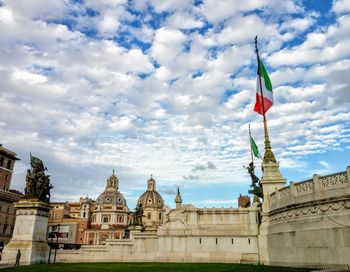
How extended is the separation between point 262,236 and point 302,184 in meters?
7.91

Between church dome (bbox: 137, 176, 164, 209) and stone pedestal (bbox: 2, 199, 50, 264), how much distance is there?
126939 mm

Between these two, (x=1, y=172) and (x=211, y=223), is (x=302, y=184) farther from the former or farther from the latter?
(x=1, y=172)

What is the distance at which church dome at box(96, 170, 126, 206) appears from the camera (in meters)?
151

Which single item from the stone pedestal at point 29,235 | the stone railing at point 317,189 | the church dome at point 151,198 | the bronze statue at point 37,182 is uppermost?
the church dome at point 151,198

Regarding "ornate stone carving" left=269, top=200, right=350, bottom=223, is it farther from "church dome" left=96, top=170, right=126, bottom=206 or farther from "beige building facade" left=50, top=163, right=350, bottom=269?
"church dome" left=96, top=170, right=126, bottom=206

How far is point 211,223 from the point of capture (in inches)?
1121

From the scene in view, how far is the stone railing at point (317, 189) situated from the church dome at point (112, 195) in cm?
13619

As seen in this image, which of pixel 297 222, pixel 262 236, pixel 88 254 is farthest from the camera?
pixel 88 254

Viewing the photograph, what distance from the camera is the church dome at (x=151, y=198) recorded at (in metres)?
152

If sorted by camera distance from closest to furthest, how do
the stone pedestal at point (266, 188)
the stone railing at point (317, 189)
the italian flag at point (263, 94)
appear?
the stone railing at point (317, 189) < the stone pedestal at point (266, 188) < the italian flag at point (263, 94)

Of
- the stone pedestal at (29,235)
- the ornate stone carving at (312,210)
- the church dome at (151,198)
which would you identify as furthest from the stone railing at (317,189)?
the church dome at (151,198)

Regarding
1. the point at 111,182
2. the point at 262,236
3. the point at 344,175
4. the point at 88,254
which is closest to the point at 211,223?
the point at 262,236

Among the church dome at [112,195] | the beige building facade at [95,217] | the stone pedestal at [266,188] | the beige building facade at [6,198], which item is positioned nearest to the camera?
the stone pedestal at [266,188]

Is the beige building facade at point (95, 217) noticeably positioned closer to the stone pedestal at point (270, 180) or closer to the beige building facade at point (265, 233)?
the beige building facade at point (265, 233)
